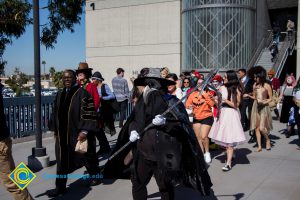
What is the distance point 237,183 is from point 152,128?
8.25ft

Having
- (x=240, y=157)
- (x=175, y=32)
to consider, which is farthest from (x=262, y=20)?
(x=240, y=157)

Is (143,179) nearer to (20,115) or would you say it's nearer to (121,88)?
(20,115)

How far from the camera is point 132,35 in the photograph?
2558 centimetres

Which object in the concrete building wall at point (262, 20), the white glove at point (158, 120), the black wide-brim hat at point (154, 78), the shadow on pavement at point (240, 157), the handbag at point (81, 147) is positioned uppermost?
the concrete building wall at point (262, 20)

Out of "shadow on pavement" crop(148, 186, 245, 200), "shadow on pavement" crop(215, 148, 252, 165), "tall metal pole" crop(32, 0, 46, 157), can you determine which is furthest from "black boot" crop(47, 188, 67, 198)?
"shadow on pavement" crop(215, 148, 252, 165)

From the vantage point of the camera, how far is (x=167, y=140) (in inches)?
155

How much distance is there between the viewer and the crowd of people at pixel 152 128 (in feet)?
13.2

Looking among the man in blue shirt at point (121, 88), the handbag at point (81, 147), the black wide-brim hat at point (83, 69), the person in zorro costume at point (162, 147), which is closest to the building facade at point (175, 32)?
the man in blue shirt at point (121, 88)

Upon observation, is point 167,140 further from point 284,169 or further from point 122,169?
point 284,169

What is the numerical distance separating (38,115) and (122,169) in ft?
8.89

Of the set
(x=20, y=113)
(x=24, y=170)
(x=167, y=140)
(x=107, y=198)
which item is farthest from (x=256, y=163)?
(x=20, y=113)

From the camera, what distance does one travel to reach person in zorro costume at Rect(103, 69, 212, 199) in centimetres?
391

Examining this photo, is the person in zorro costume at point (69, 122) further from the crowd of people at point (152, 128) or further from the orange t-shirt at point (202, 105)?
the orange t-shirt at point (202, 105)

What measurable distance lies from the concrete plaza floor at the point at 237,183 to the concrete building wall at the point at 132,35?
16.5 m
